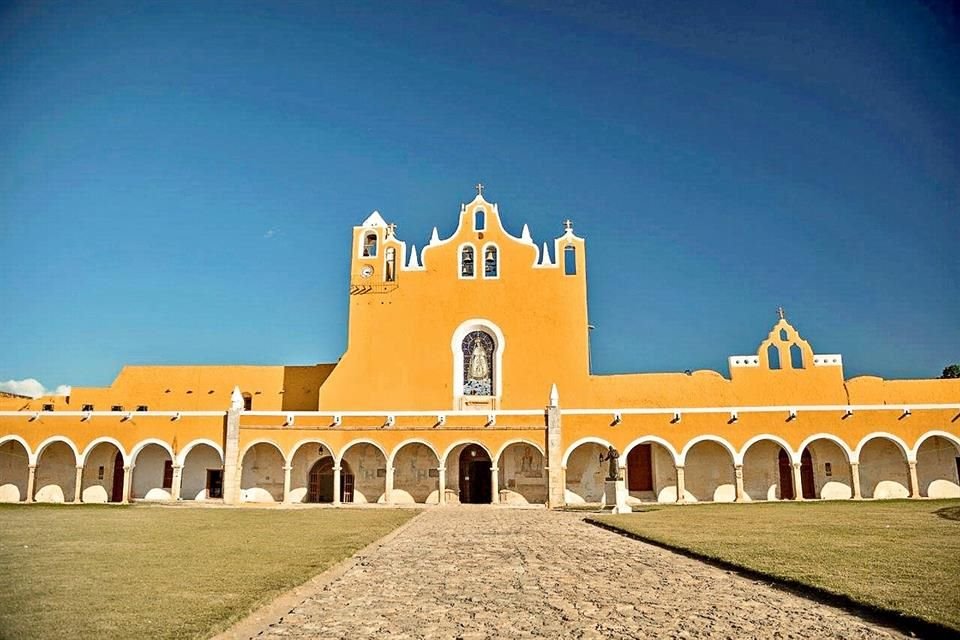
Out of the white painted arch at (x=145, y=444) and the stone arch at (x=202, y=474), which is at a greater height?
the white painted arch at (x=145, y=444)

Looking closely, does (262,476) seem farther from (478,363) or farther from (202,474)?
(478,363)

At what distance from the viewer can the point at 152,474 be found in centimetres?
2908

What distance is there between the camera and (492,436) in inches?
1047

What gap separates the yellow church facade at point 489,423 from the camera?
26484mm

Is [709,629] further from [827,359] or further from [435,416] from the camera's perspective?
[827,359]

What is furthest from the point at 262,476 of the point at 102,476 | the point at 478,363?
the point at 478,363

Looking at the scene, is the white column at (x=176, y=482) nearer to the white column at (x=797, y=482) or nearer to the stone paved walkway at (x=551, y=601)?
the stone paved walkway at (x=551, y=601)

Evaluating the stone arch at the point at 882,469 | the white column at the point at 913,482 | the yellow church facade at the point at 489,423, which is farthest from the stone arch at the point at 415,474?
the white column at the point at 913,482

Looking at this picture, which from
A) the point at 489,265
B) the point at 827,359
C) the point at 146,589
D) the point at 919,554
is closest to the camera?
the point at 146,589

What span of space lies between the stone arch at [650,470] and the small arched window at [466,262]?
9261mm

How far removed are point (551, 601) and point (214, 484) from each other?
24.3 m

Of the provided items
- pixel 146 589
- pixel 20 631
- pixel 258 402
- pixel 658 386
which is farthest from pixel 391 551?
pixel 258 402

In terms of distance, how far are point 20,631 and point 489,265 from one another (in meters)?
25.7

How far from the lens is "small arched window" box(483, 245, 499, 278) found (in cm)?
3050
